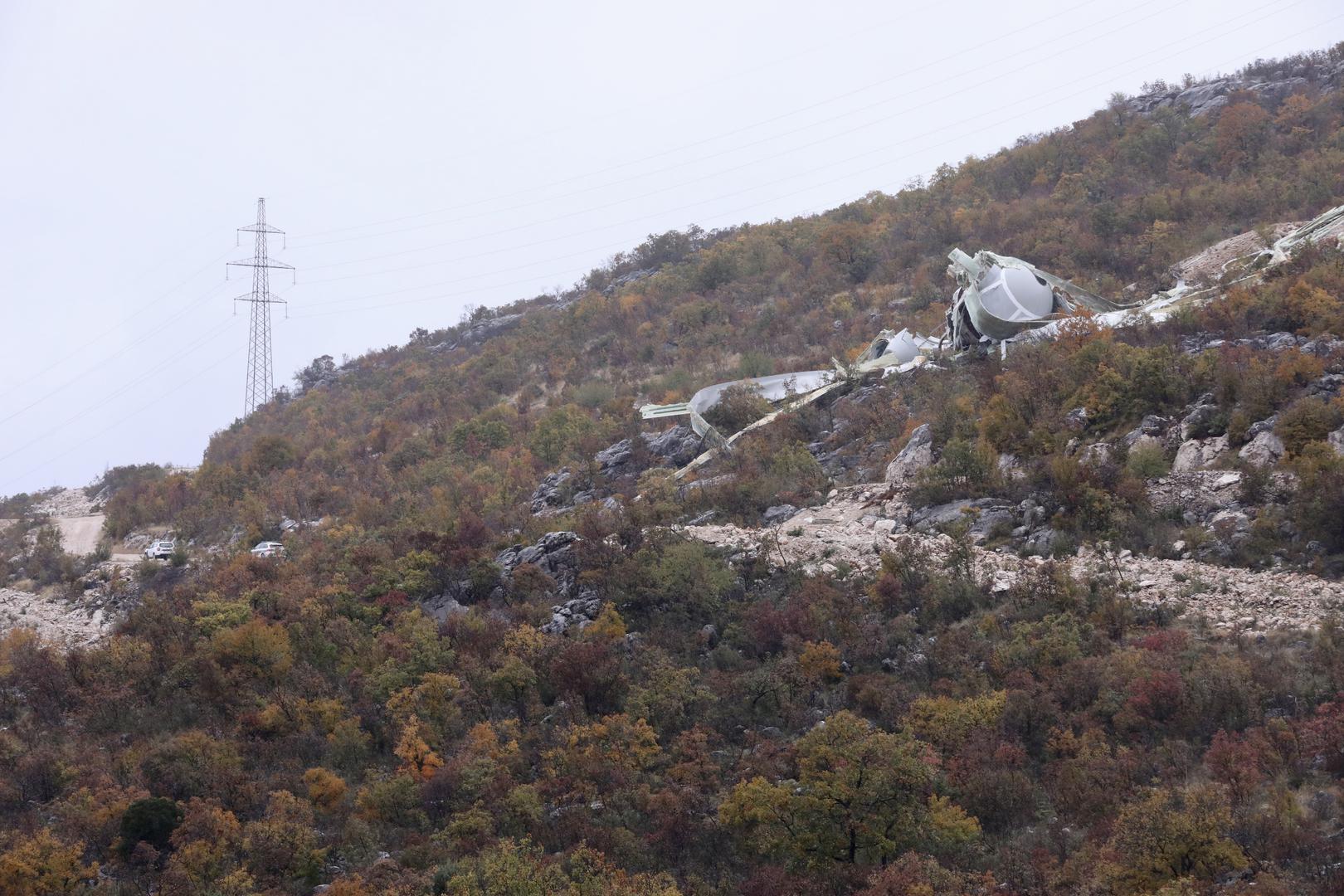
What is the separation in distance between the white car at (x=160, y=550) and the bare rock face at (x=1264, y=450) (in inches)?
1157

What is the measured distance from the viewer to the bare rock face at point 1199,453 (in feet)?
72.9

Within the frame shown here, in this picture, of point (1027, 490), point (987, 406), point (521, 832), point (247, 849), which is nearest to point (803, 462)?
point (987, 406)

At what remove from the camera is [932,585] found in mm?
20859

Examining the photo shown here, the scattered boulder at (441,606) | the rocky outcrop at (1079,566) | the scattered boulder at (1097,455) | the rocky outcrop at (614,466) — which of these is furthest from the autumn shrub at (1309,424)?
the rocky outcrop at (614,466)

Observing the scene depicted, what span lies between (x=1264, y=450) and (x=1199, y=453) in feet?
3.97

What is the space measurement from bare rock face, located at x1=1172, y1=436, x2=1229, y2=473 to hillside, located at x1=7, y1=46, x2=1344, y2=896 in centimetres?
10

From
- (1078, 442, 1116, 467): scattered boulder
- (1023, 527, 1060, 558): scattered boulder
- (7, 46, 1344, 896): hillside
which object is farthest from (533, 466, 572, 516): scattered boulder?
(1078, 442, 1116, 467): scattered boulder

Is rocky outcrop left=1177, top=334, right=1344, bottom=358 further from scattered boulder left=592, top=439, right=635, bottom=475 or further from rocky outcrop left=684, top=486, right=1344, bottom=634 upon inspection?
scattered boulder left=592, top=439, right=635, bottom=475

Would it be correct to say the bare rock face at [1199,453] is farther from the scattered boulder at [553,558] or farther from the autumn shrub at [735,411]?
the autumn shrub at [735,411]

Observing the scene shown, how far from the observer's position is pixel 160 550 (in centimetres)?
3759

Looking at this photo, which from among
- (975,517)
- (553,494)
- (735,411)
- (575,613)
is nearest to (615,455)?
(553,494)

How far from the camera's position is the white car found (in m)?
36.9

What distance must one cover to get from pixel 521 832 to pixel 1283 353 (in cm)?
1691

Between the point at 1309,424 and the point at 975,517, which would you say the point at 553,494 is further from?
the point at 1309,424
